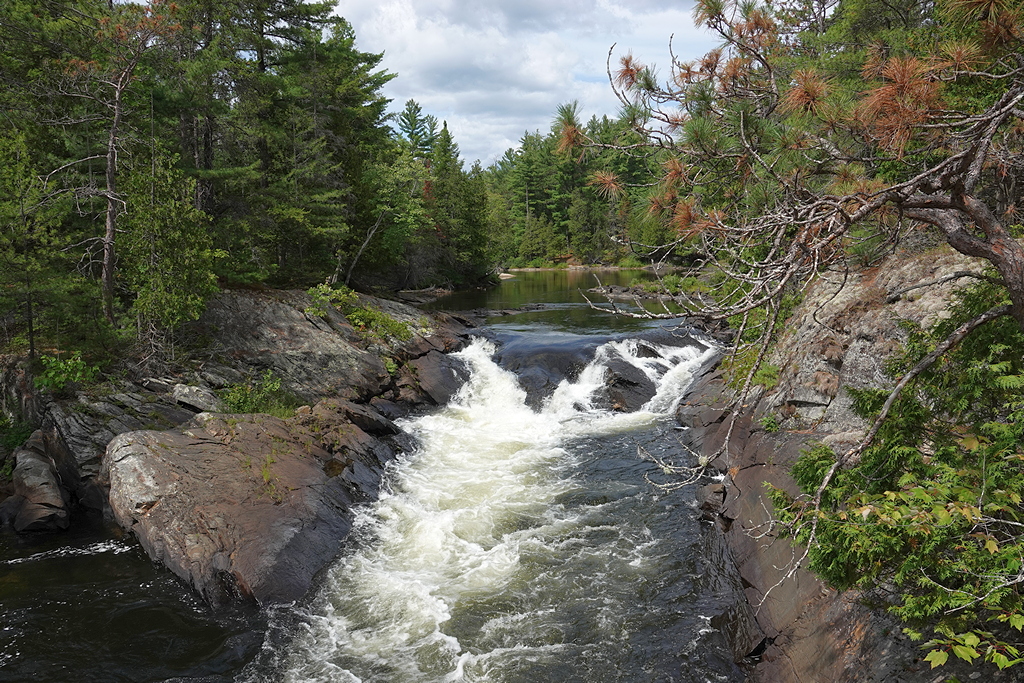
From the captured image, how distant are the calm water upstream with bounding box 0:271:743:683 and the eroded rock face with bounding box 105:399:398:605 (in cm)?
41

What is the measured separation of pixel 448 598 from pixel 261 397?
24.6ft

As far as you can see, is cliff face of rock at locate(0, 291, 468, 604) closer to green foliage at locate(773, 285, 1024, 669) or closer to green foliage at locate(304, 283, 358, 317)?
green foliage at locate(304, 283, 358, 317)

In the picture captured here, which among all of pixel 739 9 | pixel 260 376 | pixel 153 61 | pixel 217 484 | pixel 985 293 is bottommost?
pixel 217 484

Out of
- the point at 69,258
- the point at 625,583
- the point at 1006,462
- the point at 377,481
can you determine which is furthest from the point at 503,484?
the point at 69,258

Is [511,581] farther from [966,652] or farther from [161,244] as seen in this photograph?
[161,244]

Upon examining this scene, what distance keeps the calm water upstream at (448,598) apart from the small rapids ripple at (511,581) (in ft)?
0.09

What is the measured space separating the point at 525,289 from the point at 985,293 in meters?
38.5

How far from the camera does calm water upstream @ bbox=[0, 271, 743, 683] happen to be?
6.86 m

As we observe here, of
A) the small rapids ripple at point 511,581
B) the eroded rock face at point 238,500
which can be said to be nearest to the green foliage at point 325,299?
the small rapids ripple at point 511,581

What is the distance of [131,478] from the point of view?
9.24 meters

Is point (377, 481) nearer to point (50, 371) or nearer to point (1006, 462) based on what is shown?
point (50, 371)

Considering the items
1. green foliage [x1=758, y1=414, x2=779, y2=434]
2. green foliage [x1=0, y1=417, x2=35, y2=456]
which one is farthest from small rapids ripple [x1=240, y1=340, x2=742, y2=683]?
green foliage [x1=0, y1=417, x2=35, y2=456]

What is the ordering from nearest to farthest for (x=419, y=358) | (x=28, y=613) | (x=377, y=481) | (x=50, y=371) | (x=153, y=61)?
(x=28, y=613) → (x=50, y=371) → (x=377, y=481) → (x=153, y=61) → (x=419, y=358)

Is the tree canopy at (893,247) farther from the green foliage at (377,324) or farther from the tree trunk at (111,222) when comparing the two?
the green foliage at (377,324)
